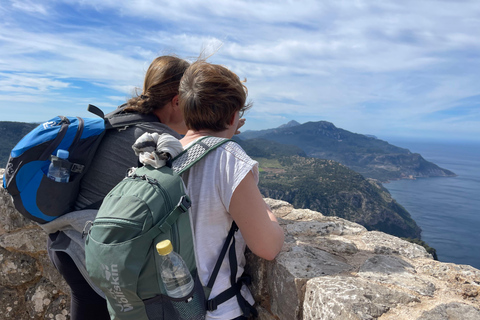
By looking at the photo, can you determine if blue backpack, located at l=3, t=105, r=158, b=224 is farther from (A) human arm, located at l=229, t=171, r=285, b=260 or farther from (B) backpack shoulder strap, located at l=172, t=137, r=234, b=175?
(A) human arm, located at l=229, t=171, r=285, b=260

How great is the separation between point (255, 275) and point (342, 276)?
543 millimetres

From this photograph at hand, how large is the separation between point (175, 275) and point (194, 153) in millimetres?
519

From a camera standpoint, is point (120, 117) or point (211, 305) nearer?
point (211, 305)

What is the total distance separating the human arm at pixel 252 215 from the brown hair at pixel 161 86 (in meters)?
0.89

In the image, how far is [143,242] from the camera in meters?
1.23

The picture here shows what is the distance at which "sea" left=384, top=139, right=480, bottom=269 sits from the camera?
73.3m

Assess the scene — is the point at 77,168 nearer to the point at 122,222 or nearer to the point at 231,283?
the point at 122,222

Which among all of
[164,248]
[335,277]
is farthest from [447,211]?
[164,248]

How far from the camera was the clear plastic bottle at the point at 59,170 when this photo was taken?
162 centimetres

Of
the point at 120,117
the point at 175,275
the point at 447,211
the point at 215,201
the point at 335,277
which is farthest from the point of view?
the point at 447,211

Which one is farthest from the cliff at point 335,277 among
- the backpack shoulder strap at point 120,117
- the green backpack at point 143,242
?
the backpack shoulder strap at point 120,117

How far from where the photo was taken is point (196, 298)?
1.36 metres

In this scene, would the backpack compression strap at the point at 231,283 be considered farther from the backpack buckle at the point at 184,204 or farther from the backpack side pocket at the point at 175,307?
the backpack buckle at the point at 184,204

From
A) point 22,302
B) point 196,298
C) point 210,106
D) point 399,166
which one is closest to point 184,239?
point 196,298
